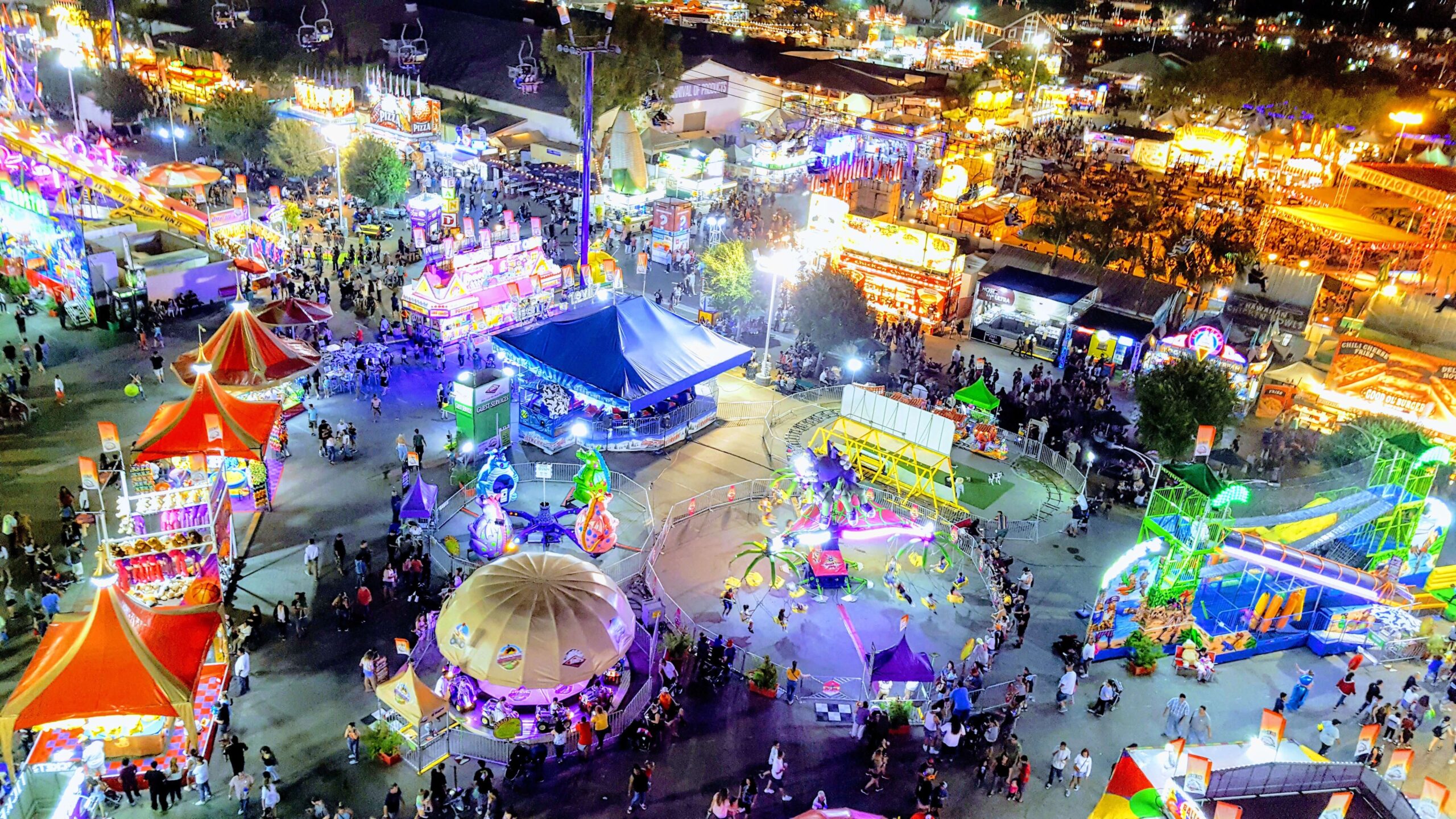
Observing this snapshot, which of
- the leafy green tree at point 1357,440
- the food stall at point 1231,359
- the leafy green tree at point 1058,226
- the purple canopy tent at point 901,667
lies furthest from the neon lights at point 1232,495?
the leafy green tree at point 1058,226

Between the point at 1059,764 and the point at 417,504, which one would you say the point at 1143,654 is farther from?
the point at 417,504

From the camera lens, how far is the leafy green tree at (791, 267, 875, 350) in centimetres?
3300

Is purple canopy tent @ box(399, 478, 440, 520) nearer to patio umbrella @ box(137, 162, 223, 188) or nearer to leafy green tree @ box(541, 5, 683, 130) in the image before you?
patio umbrella @ box(137, 162, 223, 188)

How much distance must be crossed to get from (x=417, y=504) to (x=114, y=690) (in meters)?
7.36

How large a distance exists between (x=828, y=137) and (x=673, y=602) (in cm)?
3406

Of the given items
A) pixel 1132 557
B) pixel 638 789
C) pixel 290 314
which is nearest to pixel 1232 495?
pixel 1132 557

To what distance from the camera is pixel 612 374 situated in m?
26.7

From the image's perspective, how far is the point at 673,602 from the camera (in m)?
21.5

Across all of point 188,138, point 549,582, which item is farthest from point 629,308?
point 188,138

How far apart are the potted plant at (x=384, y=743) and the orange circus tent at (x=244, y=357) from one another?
1340 cm

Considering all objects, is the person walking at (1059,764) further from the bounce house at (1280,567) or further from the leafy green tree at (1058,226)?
the leafy green tree at (1058,226)

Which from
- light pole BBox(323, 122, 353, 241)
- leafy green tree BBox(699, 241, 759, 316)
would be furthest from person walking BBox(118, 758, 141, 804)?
light pole BBox(323, 122, 353, 241)

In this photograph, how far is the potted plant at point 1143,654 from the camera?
67.1 feet

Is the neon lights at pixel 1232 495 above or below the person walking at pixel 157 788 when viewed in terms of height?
above
